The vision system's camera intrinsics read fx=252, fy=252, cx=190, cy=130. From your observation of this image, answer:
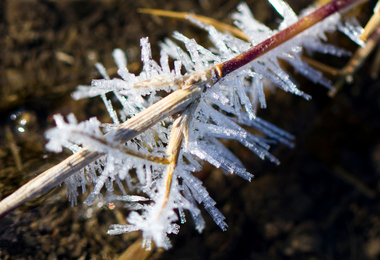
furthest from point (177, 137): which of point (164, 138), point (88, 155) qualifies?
point (88, 155)

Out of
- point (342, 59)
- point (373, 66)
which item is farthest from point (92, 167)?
point (373, 66)

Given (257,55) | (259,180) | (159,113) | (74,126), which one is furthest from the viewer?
(259,180)

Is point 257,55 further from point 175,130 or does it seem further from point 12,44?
point 12,44

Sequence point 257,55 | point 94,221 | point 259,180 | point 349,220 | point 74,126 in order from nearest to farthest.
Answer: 1. point 74,126
2. point 257,55
3. point 94,221
4. point 259,180
5. point 349,220

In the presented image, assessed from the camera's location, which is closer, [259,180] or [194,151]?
[194,151]

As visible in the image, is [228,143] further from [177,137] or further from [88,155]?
[88,155]

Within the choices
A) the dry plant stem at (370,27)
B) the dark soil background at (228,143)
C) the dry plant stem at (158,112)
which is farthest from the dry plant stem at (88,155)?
the dry plant stem at (370,27)

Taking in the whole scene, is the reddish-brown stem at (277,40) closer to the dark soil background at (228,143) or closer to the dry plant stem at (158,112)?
the dry plant stem at (158,112)
